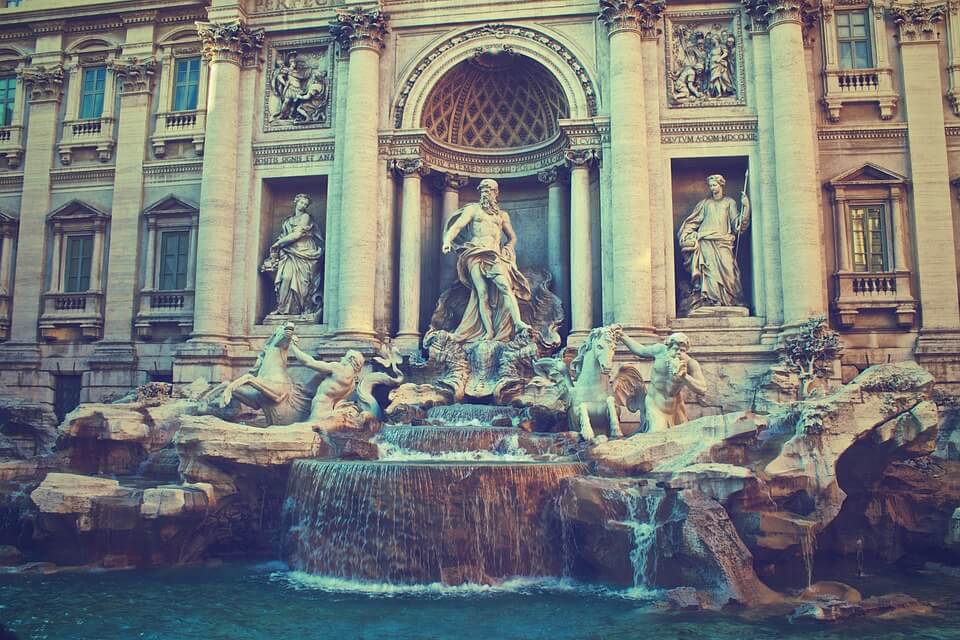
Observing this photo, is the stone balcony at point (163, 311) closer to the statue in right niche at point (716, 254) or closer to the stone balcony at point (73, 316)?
the stone balcony at point (73, 316)

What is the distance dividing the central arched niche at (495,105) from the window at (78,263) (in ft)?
31.6

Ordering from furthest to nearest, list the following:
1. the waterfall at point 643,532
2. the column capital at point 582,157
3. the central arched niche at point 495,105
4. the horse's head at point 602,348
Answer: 1. the central arched niche at point 495,105
2. the column capital at point 582,157
3. the horse's head at point 602,348
4. the waterfall at point 643,532

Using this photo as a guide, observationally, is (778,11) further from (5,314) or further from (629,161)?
(5,314)

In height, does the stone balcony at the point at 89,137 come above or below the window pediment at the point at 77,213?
above

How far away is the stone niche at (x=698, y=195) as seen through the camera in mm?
18719

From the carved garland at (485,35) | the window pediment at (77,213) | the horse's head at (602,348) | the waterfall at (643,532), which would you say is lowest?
the waterfall at (643,532)

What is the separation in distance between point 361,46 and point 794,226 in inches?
420

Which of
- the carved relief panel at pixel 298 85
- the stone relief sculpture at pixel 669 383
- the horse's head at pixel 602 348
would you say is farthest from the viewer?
the carved relief panel at pixel 298 85

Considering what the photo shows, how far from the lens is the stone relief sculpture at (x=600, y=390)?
14391 millimetres

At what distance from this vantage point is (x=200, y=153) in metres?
21.4

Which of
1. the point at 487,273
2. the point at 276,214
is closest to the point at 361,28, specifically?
the point at 276,214

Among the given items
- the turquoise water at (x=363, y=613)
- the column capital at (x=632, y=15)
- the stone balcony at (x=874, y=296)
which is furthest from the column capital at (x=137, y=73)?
the stone balcony at (x=874, y=296)

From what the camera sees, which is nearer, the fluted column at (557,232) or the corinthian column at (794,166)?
the corinthian column at (794,166)

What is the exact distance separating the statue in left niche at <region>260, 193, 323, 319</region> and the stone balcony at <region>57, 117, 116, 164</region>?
19.3 ft
